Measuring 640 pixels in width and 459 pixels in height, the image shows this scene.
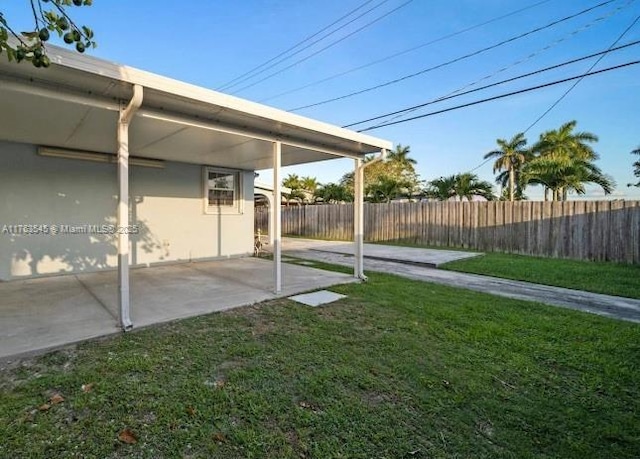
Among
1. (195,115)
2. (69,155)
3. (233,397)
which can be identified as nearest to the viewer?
(233,397)

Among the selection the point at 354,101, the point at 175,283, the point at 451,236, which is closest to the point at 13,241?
the point at 175,283

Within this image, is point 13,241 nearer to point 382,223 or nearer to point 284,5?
point 284,5

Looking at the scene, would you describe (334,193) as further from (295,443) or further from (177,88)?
(295,443)

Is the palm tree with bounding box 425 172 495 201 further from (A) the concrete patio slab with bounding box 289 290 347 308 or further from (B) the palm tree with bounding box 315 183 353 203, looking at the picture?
(A) the concrete patio slab with bounding box 289 290 347 308

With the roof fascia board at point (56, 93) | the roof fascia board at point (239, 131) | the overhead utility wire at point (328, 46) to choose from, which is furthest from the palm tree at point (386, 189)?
the roof fascia board at point (56, 93)

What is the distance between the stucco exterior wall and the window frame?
0.27ft

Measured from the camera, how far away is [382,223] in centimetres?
1612

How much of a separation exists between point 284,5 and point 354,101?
4.05 metres

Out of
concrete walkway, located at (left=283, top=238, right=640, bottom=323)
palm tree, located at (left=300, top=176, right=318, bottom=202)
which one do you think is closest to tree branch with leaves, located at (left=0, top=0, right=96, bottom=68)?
concrete walkway, located at (left=283, top=238, right=640, bottom=323)

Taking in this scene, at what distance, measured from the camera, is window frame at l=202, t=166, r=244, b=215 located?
8953 millimetres

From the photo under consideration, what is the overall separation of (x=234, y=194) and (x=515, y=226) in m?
9.18

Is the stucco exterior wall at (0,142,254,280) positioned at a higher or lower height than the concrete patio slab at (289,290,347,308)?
A: higher

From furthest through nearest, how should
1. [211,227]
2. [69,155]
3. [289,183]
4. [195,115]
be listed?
1. [289,183]
2. [211,227]
3. [69,155]
4. [195,115]

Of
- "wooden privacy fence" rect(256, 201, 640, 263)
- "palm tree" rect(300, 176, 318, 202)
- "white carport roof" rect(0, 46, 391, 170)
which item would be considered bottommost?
"wooden privacy fence" rect(256, 201, 640, 263)
